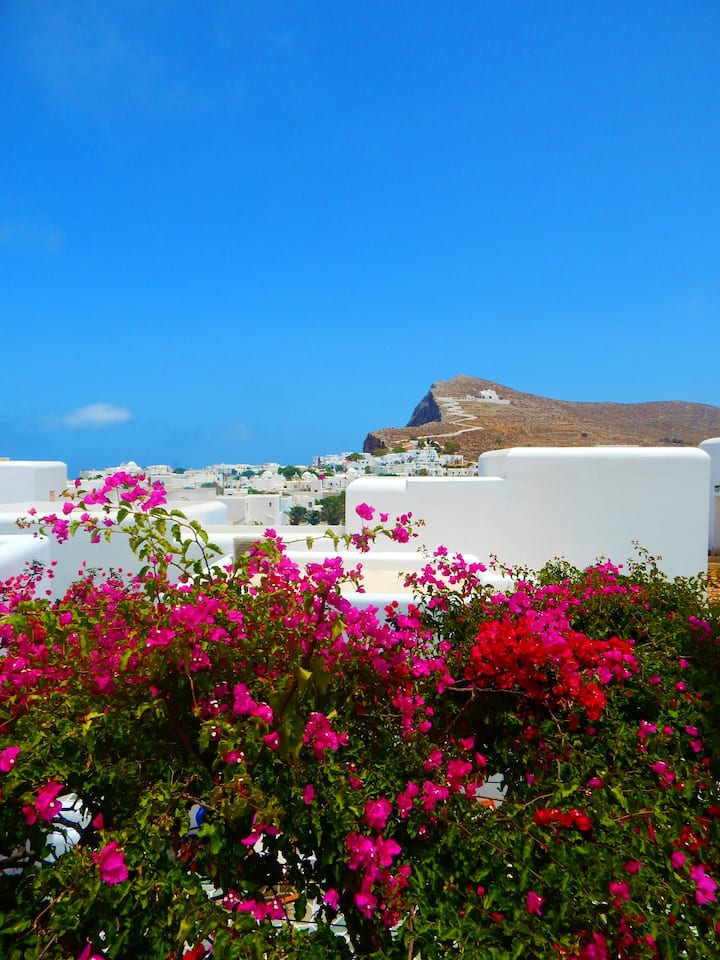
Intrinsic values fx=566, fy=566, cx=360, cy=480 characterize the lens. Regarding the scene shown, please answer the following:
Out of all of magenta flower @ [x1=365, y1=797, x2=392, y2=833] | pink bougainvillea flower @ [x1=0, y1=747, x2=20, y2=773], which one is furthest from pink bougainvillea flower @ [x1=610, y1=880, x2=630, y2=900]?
pink bougainvillea flower @ [x1=0, y1=747, x2=20, y2=773]

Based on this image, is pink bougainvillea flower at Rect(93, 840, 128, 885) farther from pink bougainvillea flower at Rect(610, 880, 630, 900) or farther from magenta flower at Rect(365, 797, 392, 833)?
pink bougainvillea flower at Rect(610, 880, 630, 900)

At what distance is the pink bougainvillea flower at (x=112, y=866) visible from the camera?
5.21 feet

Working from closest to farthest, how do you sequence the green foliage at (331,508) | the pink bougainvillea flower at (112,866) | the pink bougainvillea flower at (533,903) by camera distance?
the pink bougainvillea flower at (112,866), the pink bougainvillea flower at (533,903), the green foliage at (331,508)

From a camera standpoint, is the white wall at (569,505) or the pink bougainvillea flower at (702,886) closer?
the pink bougainvillea flower at (702,886)

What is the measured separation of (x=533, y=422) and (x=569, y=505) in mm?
50870

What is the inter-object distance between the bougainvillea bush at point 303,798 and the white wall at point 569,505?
255 inches

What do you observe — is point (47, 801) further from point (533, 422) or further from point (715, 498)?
point (533, 422)

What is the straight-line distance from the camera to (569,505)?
30.5ft

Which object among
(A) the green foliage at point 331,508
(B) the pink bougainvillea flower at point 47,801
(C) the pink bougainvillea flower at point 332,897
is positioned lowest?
(A) the green foliage at point 331,508

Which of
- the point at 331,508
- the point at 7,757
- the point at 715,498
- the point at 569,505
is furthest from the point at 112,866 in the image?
the point at 331,508

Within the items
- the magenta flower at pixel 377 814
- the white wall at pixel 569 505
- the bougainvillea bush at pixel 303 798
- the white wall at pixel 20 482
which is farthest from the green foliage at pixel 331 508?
the magenta flower at pixel 377 814

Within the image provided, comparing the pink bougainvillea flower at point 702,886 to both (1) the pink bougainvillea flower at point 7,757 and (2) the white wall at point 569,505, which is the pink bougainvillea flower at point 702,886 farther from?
(2) the white wall at point 569,505

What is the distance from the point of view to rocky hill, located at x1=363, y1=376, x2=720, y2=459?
50.2m

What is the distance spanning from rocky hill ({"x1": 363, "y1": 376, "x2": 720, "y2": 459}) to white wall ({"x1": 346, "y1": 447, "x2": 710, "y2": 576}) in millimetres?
35050
